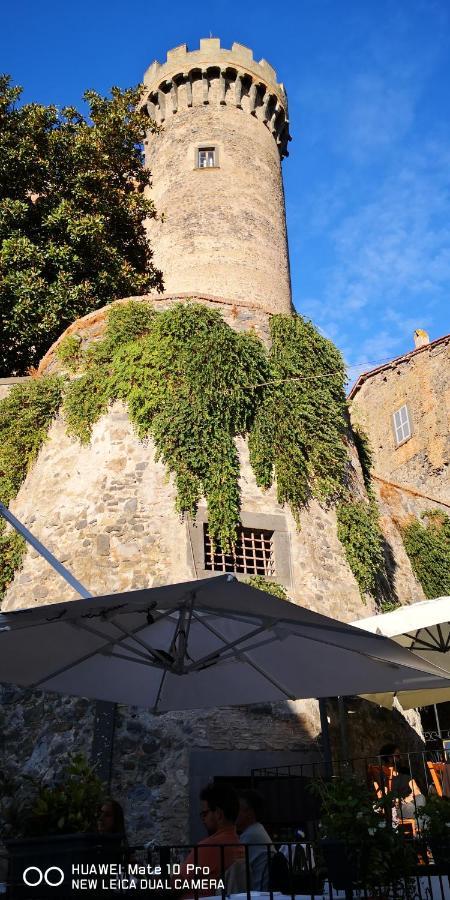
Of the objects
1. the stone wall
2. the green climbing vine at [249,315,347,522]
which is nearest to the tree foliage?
the stone wall

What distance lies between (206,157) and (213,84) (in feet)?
8.81

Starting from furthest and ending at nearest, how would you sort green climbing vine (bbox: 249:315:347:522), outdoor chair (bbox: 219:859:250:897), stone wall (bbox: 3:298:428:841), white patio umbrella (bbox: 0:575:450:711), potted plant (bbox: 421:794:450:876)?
green climbing vine (bbox: 249:315:347:522), stone wall (bbox: 3:298:428:841), white patio umbrella (bbox: 0:575:450:711), outdoor chair (bbox: 219:859:250:897), potted plant (bbox: 421:794:450:876)

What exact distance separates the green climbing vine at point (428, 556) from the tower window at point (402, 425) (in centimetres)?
830

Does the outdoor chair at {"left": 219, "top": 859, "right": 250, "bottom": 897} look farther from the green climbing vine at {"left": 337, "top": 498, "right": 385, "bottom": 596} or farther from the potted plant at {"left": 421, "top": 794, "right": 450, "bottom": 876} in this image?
the green climbing vine at {"left": 337, "top": 498, "right": 385, "bottom": 596}

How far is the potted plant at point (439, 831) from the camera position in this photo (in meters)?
4.70

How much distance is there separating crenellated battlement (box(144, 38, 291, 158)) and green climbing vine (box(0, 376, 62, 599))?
→ 47.3 feet

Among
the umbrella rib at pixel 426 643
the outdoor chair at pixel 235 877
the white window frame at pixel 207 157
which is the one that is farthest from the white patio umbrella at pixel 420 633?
the white window frame at pixel 207 157

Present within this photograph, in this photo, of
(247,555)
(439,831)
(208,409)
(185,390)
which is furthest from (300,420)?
(439,831)

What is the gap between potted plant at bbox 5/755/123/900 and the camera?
13.2ft

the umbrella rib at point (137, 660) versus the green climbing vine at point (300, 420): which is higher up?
the green climbing vine at point (300, 420)

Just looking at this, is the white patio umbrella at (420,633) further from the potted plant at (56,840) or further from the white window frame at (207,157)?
the white window frame at (207,157)

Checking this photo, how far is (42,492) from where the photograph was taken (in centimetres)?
1138

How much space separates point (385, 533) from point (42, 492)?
7389 mm

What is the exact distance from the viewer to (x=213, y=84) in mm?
23188
